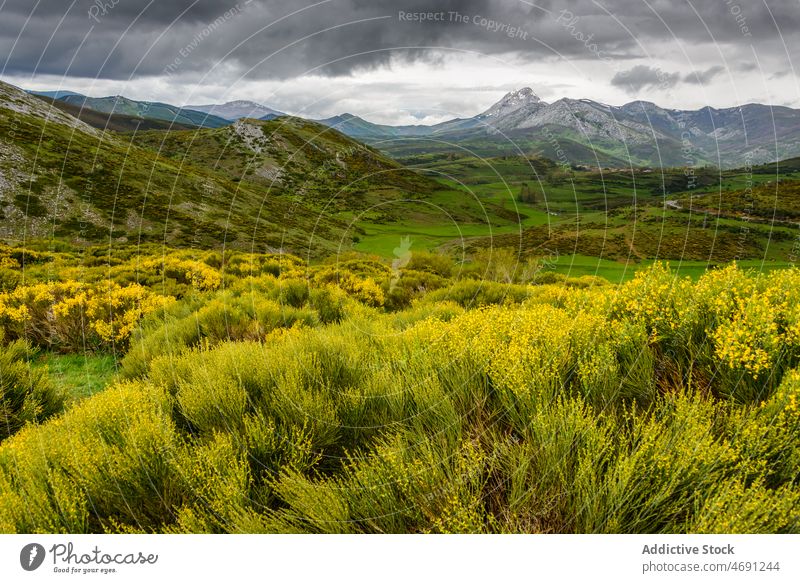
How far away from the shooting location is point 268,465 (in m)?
3.61

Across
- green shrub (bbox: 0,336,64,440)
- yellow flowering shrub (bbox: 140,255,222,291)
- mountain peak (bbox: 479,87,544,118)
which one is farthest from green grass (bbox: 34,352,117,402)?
mountain peak (bbox: 479,87,544,118)

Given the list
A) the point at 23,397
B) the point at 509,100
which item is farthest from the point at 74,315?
the point at 509,100

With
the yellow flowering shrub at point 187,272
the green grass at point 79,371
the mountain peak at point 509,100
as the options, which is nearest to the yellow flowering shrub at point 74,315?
the green grass at point 79,371

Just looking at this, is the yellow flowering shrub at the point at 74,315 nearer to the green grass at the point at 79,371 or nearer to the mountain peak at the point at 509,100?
the green grass at the point at 79,371

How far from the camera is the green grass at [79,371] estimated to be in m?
6.98

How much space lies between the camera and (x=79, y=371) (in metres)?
7.96

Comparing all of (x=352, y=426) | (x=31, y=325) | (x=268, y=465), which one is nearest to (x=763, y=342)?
(x=352, y=426)

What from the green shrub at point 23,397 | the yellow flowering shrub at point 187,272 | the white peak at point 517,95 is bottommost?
the green shrub at point 23,397

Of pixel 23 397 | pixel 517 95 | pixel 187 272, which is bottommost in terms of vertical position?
pixel 23 397

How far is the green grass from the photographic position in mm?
6977

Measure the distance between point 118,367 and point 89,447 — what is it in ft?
16.2

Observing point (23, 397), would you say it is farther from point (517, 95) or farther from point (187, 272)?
point (517, 95)
